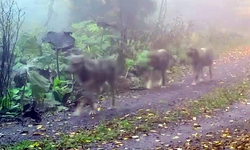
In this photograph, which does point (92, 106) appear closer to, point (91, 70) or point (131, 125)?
point (91, 70)

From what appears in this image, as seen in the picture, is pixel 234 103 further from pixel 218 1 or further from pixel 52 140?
pixel 52 140

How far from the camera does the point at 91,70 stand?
1.94 m

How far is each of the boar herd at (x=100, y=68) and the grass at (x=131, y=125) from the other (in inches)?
6.6

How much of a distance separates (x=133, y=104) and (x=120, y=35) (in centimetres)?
53

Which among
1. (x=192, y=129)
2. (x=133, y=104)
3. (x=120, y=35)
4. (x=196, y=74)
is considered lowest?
(x=192, y=129)

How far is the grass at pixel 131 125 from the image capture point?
255cm

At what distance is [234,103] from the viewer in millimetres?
3264

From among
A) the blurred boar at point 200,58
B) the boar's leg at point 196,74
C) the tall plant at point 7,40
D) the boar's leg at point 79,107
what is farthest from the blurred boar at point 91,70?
the tall plant at point 7,40

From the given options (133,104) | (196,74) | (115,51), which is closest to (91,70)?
(115,51)

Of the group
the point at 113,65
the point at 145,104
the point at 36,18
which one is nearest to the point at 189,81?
the point at 145,104

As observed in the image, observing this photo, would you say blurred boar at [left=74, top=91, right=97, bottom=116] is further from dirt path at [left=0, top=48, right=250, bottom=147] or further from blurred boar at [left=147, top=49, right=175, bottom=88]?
blurred boar at [left=147, top=49, right=175, bottom=88]

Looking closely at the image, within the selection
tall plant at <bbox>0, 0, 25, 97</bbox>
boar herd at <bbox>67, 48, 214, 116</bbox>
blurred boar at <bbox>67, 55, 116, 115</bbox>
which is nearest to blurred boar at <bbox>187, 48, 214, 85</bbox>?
boar herd at <bbox>67, 48, 214, 116</bbox>

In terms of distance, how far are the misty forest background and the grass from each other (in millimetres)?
263

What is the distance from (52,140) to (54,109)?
1.04 ft
